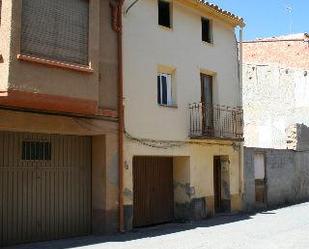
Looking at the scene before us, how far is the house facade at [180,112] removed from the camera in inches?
557

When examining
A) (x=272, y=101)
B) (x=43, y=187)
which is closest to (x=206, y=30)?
(x=43, y=187)

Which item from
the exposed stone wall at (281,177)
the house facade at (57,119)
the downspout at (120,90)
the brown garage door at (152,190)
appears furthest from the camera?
the exposed stone wall at (281,177)

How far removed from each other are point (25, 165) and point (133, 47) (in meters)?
4.68

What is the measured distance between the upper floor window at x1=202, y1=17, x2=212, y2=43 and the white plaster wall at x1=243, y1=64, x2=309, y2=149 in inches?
377

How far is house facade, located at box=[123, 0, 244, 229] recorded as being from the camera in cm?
1415

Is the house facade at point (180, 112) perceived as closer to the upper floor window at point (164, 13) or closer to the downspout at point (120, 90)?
the upper floor window at point (164, 13)

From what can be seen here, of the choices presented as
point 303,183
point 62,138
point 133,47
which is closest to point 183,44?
point 133,47

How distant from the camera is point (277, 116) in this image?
87.1 feet

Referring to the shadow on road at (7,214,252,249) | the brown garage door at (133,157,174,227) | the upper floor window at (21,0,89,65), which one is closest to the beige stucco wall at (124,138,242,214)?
the brown garage door at (133,157,174,227)

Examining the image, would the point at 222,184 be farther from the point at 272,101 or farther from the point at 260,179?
the point at 272,101

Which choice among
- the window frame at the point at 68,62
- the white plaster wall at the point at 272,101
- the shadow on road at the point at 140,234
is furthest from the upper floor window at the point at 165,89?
the white plaster wall at the point at 272,101

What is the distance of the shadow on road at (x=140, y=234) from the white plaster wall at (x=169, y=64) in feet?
8.66

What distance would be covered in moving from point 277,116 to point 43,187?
Result: 57.1ft

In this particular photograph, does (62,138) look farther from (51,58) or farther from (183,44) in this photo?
(183,44)
